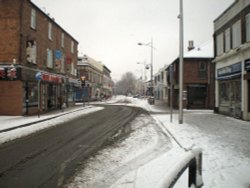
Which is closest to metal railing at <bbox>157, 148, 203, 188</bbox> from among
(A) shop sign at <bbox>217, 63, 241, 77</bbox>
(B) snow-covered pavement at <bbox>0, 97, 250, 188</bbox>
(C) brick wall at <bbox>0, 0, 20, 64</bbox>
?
(B) snow-covered pavement at <bbox>0, 97, 250, 188</bbox>

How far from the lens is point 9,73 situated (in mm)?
19578

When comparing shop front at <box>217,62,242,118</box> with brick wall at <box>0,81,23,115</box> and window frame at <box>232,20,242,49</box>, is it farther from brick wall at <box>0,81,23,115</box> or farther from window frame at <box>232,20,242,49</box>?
brick wall at <box>0,81,23,115</box>

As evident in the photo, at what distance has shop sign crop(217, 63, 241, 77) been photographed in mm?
18055

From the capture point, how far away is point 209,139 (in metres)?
10.3

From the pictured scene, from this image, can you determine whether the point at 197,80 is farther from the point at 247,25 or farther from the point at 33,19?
the point at 33,19

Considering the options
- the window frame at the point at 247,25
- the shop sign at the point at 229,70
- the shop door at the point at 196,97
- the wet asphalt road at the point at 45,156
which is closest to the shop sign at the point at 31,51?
the wet asphalt road at the point at 45,156

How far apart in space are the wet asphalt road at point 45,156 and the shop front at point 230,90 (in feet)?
33.0

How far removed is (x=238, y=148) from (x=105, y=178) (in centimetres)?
483

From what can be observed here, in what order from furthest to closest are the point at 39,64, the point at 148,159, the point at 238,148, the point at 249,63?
the point at 39,64 → the point at 249,63 → the point at 238,148 → the point at 148,159

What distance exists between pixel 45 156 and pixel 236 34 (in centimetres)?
1560

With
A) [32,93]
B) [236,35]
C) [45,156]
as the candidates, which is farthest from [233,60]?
[32,93]

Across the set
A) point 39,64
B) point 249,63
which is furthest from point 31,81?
point 249,63

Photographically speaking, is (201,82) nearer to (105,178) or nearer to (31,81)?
(31,81)

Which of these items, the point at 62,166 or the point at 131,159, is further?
the point at 131,159
